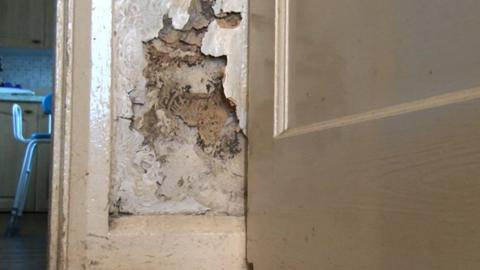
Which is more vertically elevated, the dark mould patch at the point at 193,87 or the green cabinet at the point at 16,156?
the dark mould patch at the point at 193,87

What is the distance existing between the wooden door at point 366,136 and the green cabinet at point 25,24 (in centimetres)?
425

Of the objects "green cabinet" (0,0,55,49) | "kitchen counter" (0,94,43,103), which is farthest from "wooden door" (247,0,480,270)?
"green cabinet" (0,0,55,49)

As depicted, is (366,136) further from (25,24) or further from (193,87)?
(25,24)

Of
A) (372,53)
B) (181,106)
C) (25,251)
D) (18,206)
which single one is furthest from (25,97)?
(372,53)

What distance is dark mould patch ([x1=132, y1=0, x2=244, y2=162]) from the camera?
1.07m

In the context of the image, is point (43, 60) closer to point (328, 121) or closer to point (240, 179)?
point (240, 179)

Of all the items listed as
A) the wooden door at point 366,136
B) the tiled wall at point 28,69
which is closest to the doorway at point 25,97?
the tiled wall at point 28,69

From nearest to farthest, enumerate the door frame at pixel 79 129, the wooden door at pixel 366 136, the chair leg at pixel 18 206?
the wooden door at pixel 366 136, the door frame at pixel 79 129, the chair leg at pixel 18 206

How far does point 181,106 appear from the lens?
108 centimetres

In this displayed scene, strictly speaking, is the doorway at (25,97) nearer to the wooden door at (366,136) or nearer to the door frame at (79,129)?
the door frame at (79,129)

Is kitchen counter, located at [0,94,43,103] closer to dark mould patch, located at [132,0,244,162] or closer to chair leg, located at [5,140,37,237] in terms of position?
chair leg, located at [5,140,37,237]

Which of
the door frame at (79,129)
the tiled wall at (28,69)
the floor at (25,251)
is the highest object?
the tiled wall at (28,69)

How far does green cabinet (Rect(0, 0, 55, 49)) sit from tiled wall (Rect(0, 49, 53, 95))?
0.11 meters

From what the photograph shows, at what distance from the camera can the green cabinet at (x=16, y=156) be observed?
440 cm
